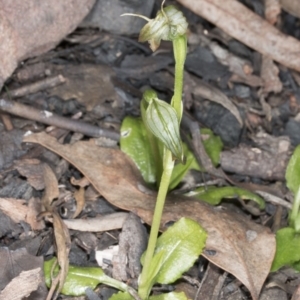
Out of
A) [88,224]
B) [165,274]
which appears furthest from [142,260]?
[88,224]

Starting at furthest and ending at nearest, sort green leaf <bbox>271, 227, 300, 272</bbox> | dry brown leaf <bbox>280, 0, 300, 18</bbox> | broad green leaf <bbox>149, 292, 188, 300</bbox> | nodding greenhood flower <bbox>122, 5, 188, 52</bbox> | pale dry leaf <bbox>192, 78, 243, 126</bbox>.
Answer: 1. dry brown leaf <bbox>280, 0, 300, 18</bbox>
2. pale dry leaf <bbox>192, 78, 243, 126</bbox>
3. green leaf <bbox>271, 227, 300, 272</bbox>
4. broad green leaf <bbox>149, 292, 188, 300</bbox>
5. nodding greenhood flower <bbox>122, 5, 188, 52</bbox>

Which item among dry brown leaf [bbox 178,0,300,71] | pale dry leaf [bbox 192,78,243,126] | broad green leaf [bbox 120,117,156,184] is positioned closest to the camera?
broad green leaf [bbox 120,117,156,184]

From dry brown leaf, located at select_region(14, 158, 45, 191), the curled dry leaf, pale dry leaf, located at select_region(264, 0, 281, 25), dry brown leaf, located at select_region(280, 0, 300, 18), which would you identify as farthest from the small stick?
dry brown leaf, located at select_region(280, 0, 300, 18)

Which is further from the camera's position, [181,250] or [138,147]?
[138,147]

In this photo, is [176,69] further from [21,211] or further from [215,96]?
[215,96]

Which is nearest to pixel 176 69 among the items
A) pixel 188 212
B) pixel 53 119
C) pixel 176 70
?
pixel 176 70

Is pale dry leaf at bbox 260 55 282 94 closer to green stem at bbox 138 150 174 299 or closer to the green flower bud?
green stem at bbox 138 150 174 299
